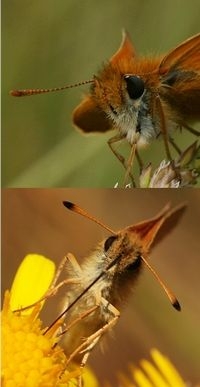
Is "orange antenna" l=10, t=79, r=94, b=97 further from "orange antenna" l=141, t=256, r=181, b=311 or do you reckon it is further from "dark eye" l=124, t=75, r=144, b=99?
"orange antenna" l=141, t=256, r=181, b=311

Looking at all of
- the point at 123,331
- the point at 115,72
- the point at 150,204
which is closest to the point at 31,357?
the point at 123,331

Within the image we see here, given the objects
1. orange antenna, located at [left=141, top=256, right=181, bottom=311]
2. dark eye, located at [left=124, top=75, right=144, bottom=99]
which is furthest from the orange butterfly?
orange antenna, located at [left=141, top=256, right=181, bottom=311]

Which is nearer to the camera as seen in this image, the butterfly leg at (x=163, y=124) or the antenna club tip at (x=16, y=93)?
the butterfly leg at (x=163, y=124)

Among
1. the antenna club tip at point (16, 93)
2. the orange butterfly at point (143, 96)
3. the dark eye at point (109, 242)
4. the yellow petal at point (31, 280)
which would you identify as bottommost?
the dark eye at point (109, 242)

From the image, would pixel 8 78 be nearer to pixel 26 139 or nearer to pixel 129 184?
pixel 26 139

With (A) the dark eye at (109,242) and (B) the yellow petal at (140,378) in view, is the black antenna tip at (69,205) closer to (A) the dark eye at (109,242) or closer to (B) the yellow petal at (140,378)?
(A) the dark eye at (109,242)

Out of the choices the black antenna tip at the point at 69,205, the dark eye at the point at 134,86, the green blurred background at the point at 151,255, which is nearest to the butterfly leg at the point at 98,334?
the green blurred background at the point at 151,255

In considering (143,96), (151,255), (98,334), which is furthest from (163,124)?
(98,334)
